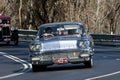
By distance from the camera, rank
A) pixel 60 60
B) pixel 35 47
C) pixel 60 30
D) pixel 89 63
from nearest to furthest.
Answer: pixel 60 60, pixel 35 47, pixel 89 63, pixel 60 30

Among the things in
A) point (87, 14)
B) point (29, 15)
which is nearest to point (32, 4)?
point (29, 15)

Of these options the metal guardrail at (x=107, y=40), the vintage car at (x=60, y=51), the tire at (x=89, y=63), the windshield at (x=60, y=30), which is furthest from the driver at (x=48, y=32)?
the metal guardrail at (x=107, y=40)

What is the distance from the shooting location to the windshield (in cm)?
1706

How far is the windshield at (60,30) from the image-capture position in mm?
17062

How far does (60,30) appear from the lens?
17.2m

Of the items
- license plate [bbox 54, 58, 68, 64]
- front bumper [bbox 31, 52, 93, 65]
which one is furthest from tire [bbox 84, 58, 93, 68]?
license plate [bbox 54, 58, 68, 64]

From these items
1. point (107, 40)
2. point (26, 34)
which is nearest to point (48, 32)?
point (107, 40)

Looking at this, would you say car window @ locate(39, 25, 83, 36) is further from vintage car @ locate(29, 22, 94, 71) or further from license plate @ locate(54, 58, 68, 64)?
license plate @ locate(54, 58, 68, 64)

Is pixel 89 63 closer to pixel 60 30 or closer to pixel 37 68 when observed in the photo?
pixel 60 30

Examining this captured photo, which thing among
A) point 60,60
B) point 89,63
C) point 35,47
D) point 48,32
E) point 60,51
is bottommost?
point 89,63

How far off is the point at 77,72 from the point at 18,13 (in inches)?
1603

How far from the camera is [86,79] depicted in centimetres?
1323

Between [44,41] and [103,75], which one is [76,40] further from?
[103,75]

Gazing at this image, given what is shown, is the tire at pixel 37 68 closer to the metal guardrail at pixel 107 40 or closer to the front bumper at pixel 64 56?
the front bumper at pixel 64 56
